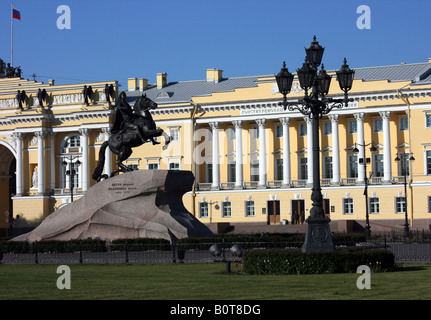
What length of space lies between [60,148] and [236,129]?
1996 cm

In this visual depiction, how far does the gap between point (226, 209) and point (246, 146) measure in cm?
669

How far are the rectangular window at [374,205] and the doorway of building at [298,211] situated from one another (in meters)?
6.58

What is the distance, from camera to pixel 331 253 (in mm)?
27828

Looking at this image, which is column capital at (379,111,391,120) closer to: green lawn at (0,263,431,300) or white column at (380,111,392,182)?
white column at (380,111,392,182)

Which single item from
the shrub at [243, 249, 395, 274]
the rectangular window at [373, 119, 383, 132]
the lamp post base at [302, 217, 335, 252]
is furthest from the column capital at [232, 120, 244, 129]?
the lamp post base at [302, 217, 335, 252]

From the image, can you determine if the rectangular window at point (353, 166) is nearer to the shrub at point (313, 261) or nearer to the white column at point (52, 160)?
the white column at point (52, 160)

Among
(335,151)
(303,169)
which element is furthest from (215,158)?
(335,151)

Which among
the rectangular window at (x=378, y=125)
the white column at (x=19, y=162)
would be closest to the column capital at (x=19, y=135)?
the white column at (x=19, y=162)

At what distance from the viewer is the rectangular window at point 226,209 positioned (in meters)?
90.2

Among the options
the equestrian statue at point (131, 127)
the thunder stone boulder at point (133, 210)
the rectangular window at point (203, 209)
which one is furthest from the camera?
the rectangular window at point (203, 209)
